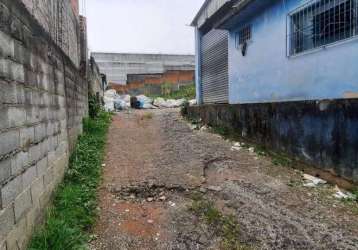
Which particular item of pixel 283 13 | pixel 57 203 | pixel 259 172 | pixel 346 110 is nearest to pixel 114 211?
Result: pixel 57 203

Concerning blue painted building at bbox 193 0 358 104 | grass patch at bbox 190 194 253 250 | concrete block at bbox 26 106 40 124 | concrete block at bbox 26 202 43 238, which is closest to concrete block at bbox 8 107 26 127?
concrete block at bbox 26 106 40 124

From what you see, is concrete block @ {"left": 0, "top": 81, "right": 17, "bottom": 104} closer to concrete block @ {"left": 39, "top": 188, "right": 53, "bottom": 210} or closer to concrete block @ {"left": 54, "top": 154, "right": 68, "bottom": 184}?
concrete block @ {"left": 39, "top": 188, "right": 53, "bottom": 210}

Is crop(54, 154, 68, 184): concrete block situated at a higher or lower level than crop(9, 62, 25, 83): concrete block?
lower

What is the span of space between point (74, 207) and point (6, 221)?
4.09 ft

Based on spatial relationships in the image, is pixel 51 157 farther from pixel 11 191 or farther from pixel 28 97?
pixel 11 191

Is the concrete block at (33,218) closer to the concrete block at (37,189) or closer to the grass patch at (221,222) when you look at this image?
the concrete block at (37,189)

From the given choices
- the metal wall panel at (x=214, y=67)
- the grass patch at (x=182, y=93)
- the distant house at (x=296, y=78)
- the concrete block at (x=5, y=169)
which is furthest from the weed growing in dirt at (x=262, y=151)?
the grass patch at (x=182, y=93)

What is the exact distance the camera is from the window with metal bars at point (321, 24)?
426 cm

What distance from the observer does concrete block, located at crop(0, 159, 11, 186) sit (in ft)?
5.79

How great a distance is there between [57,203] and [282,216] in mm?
2347

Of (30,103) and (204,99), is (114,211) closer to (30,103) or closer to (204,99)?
(30,103)

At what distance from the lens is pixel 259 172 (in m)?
4.36

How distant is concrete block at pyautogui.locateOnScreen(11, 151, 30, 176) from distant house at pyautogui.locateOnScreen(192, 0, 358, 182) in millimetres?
3483

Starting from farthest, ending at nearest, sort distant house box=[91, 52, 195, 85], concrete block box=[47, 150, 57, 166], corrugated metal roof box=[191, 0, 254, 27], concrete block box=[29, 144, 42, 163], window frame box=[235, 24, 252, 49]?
distant house box=[91, 52, 195, 85] → corrugated metal roof box=[191, 0, 254, 27] → window frame box=[235, 24, 252, 49] → concrete block box=[47, 150, 57, 166] → concrete block box=[29, 144, 42, 163]
